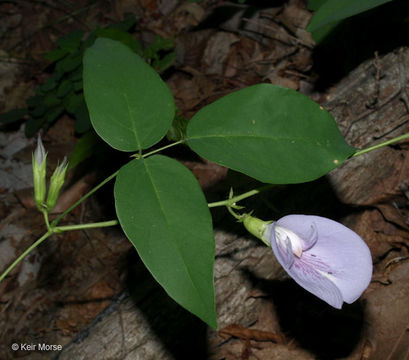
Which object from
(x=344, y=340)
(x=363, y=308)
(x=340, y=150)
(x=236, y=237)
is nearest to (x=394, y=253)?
(x=363, y=308)

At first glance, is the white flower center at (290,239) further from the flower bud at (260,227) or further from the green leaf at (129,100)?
the green leaf at (129,100)

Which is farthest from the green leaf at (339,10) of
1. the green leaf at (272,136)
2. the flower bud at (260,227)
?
the flower bud at (260,227)

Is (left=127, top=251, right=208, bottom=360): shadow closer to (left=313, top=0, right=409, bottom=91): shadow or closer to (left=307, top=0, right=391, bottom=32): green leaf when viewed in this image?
(left=307, top=0, right=391, bottom=32): green leaf

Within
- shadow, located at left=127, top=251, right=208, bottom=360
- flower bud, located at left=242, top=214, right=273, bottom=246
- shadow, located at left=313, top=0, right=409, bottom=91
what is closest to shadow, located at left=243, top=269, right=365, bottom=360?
shadow, located at left=127, top=251, right=208, bottom=360

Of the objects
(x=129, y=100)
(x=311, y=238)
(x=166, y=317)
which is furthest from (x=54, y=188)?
(x=311, y=238)

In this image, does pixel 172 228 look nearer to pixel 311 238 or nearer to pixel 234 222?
pixel 311 238

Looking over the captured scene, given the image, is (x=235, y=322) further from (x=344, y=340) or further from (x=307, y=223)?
(x=307, y=223)
